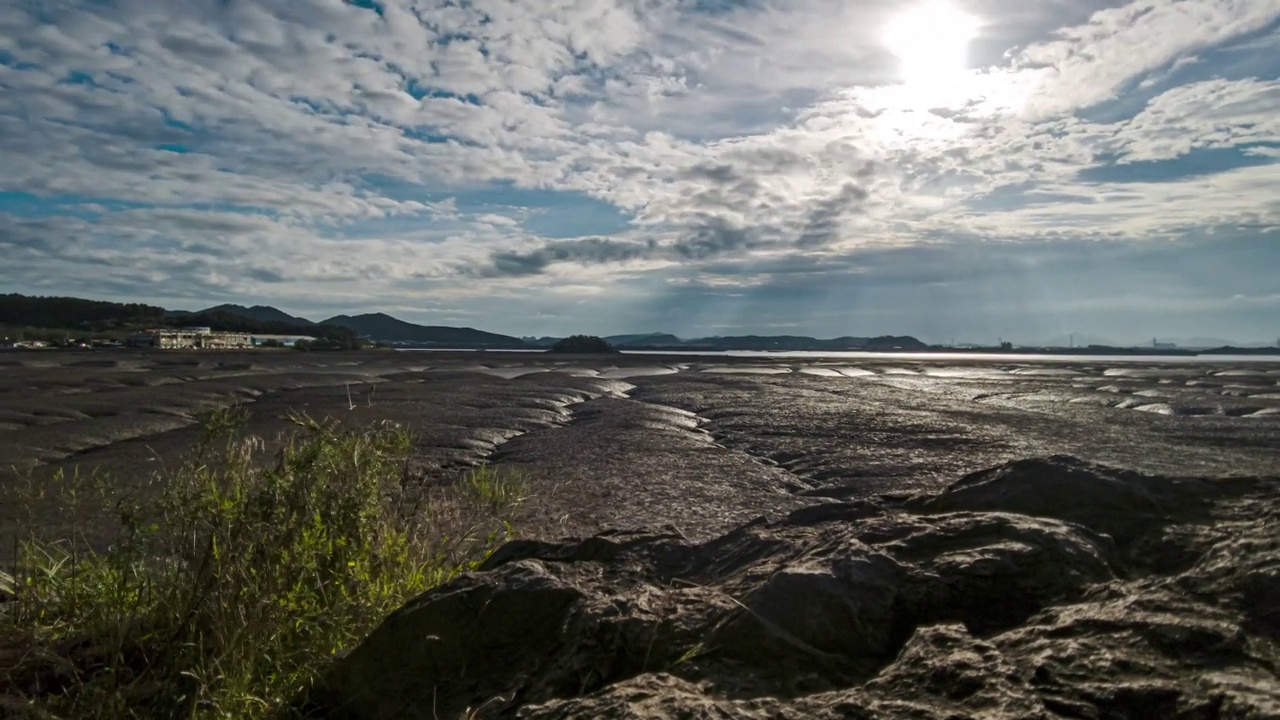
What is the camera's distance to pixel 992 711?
5.28ft

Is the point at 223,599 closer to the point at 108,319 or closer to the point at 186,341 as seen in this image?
the point at 186,341

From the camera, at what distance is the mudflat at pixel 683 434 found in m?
7.00

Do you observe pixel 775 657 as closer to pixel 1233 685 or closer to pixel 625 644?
pixel 625 644

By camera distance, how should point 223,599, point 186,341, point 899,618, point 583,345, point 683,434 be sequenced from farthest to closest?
point 583,345
point 186,341
point 683,434
point 223,599
point 899,618

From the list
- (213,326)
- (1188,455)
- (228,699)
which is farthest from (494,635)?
(213,326)

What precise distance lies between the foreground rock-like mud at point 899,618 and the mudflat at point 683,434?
765 millimetres

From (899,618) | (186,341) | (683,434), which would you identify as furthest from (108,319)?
(899,618)

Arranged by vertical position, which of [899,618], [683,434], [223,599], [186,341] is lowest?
[683,434]

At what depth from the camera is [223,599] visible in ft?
9.34

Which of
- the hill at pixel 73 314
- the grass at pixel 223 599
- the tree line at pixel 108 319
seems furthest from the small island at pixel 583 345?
the grass at pixel 223 599

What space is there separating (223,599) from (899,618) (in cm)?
219

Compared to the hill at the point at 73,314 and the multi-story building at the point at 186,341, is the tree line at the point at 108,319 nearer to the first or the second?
the hill at the point at 73,314

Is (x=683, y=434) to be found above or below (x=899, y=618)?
below

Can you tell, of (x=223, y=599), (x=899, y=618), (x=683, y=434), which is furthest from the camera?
(x=683, y=434)
